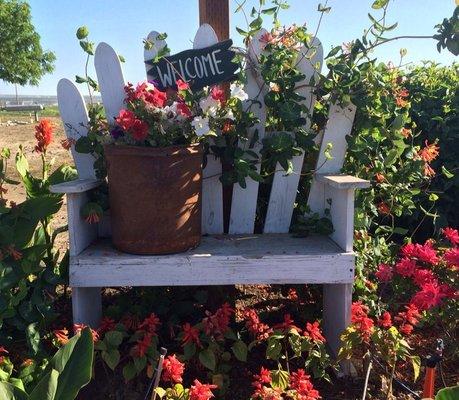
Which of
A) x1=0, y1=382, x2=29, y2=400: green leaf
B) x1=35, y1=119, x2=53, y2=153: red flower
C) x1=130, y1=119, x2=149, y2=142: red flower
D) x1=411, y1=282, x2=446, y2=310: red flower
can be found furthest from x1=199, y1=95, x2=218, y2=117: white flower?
x1=0, y1=382, x2=29, y2=400: green leaf

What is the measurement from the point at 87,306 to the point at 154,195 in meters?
Result: 0.59

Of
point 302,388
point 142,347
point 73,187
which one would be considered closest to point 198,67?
point 73,187

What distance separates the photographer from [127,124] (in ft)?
6.77

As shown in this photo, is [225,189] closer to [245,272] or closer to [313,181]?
[313,181]

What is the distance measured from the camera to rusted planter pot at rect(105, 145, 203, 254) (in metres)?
2.14

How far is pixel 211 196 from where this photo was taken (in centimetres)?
261

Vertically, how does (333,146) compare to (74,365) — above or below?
above

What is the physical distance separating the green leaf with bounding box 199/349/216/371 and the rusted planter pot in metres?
0.43

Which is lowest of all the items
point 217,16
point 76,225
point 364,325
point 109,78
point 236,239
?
point 364,325

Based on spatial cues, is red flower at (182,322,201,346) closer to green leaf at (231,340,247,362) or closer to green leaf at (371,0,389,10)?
green leaf at (231,340,247,362)

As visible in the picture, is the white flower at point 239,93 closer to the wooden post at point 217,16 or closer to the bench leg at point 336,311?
the wooden post at point 217,16

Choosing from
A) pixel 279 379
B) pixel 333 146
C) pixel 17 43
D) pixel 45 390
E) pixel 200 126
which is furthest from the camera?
pixel 17 43

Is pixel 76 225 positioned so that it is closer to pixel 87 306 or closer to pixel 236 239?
pixel 87 306

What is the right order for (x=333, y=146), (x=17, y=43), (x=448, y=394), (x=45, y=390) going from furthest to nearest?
(x=17, y=43), (x=333, y=146), (x=45, y=390), (x=448, y=394)
